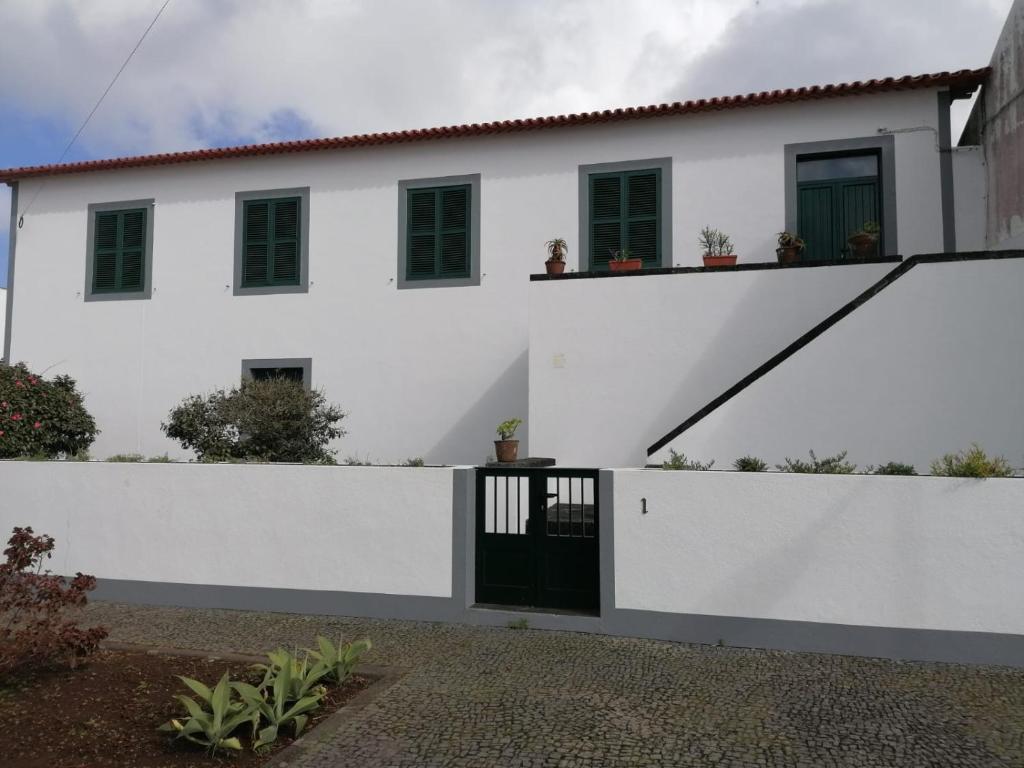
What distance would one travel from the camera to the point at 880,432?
309 inches

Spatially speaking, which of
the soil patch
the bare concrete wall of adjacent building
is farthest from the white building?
the soil patch

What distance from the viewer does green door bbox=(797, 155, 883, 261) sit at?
10.8 metres

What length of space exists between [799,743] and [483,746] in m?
1.82

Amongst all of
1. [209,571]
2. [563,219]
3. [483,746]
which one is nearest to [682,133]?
[563,219]

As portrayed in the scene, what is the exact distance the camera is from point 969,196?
10.5m

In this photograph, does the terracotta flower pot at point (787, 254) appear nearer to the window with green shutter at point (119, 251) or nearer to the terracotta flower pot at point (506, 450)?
the terracotta flower pot at point (506, 450)

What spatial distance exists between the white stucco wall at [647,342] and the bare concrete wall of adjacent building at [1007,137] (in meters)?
2.15

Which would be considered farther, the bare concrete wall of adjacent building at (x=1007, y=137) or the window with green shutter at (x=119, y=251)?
the window with green shutter at (x=119, y=251)

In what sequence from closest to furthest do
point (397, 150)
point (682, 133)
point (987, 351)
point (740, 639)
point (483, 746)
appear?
point (483, 746), point (740, 639), point (987, 351), point (682, 133), point (397, 150)

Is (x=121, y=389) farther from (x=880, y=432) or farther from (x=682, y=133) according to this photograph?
(x=880, y=432)

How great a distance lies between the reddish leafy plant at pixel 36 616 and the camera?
520 centimetres

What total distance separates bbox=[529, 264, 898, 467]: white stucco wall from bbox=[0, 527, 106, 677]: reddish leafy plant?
18.2ft

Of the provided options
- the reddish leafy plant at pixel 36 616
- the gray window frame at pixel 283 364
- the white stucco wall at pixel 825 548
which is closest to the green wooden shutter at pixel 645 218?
the gray window frame at pixel 283 364

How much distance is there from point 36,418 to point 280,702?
7.63 meters
